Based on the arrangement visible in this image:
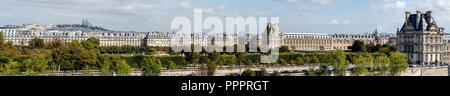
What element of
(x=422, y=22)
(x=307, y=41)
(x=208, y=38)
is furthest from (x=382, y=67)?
(x=208, y=38)

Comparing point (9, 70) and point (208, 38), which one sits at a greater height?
point (208, 38)

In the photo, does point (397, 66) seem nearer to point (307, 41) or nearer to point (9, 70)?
point (9, 70)

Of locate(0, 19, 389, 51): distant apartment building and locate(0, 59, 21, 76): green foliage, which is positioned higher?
locate(0, 19, 389, 51): distant apartment building

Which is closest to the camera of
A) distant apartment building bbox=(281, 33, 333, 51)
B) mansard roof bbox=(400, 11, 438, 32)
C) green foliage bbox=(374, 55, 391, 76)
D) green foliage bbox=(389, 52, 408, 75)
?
green foliage bbox=(374, 55, 391, 76)

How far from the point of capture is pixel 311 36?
94562 mm

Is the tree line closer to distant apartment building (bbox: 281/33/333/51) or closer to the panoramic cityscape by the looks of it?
the panoramic cityscape

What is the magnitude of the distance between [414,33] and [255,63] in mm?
28384

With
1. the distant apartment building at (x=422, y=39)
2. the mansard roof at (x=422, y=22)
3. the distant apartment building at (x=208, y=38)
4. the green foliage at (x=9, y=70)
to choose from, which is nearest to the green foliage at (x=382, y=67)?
the distant apartment building at (x=422, y=39)

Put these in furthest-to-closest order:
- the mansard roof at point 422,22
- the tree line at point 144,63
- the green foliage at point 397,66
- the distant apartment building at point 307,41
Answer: the distant apartment building at point 307,41 < the mansard roof at point 422,22 < the green foliage at point 397,66 < the tree line at point 144,63

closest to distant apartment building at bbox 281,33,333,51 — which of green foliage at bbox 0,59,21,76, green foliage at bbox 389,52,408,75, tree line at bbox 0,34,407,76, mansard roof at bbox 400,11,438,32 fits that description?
mansard roof at bbox 400,11,438,32

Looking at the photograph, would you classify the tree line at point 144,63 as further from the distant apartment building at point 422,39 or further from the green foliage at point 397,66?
the distant apartment building at point 422,39
